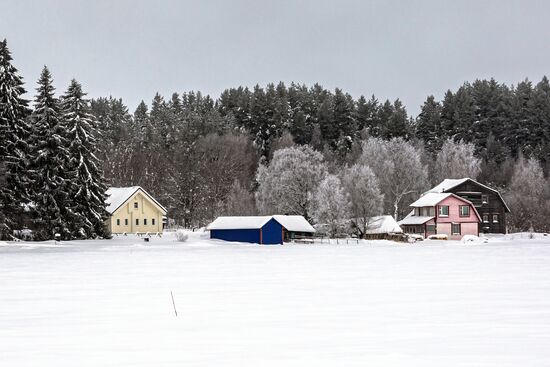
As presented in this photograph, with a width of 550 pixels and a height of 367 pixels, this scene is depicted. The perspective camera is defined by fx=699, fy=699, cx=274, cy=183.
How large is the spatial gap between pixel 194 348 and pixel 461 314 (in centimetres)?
832

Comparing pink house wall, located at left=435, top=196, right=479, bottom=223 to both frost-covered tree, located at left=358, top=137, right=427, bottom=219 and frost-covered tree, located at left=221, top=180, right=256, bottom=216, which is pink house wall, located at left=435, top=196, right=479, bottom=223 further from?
frost-covered tree, located at left=221, top=180, right=256, bottom=216

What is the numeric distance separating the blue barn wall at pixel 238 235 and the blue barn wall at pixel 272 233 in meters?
1.00

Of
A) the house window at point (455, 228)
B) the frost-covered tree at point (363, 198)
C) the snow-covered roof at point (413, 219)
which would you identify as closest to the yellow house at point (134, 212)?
the frost-covered tree at point (363, 198)

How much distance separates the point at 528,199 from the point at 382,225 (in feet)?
99.2

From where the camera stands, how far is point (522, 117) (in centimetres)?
14812

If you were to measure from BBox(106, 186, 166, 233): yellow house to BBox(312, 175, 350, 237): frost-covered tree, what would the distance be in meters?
→ 27.3

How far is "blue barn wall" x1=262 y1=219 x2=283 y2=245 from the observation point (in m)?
85.4

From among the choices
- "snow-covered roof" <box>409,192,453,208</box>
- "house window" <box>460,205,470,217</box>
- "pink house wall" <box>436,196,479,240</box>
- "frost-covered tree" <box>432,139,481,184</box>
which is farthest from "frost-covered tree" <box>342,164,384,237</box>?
"frost-covered tree" <box>432,139,481,184</box>

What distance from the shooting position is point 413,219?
101 m

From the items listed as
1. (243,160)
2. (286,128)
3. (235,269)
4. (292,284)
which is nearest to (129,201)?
(243,160)

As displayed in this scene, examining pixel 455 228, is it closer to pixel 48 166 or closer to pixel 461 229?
pixel 461 229

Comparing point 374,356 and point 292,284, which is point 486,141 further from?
point 374,356

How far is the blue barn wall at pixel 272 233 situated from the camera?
85375 millimetres

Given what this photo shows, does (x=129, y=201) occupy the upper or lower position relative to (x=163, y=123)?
lower
